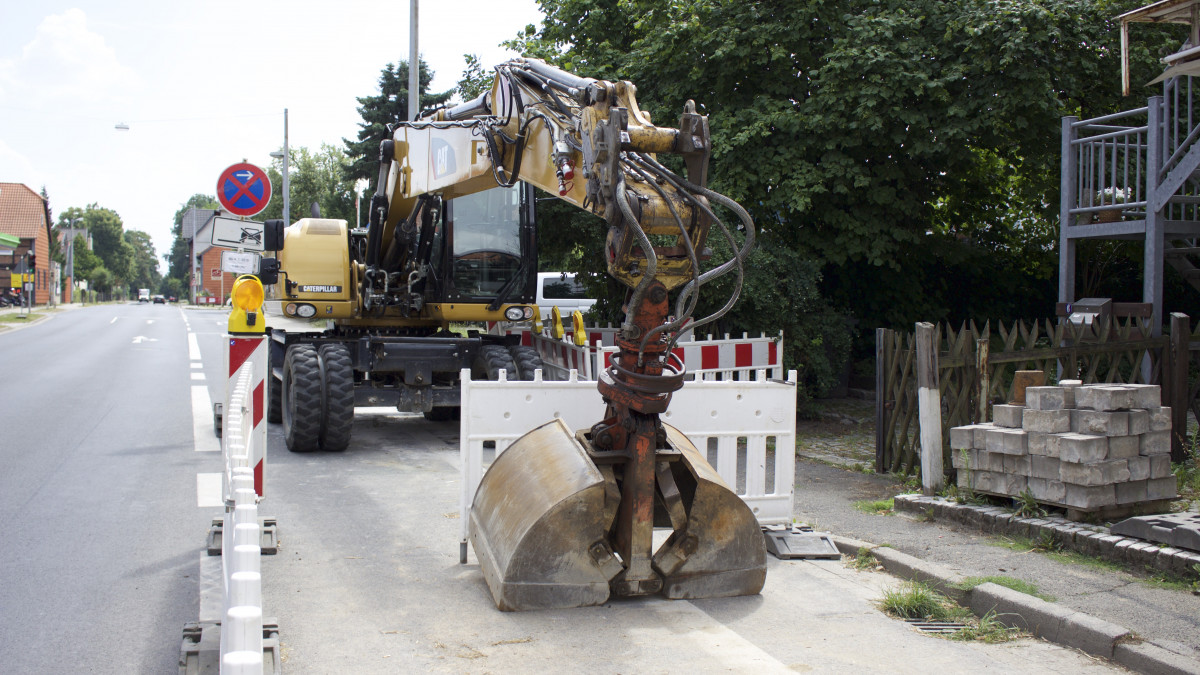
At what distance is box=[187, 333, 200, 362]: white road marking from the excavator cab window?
1367 cm

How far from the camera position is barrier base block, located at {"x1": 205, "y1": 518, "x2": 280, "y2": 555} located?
597 centimetres

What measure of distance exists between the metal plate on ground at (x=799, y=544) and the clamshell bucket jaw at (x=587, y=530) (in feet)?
3.03

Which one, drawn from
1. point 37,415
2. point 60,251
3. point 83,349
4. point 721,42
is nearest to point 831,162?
point 721,42

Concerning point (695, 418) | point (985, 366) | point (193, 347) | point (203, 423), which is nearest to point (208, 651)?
point (695, 418)

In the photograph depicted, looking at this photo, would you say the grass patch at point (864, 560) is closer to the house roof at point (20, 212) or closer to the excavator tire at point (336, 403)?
the excavator tire at point (336, 403)

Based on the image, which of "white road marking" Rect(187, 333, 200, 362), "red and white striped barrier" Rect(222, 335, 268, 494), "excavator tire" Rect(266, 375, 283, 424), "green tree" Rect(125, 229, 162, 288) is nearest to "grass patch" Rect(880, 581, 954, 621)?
"red and white striped barrier" Rect(222, 335, 268, 494)

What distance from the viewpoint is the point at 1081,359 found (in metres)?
9.27

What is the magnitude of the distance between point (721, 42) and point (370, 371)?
684 cm

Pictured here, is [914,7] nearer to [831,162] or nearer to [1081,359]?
[831,162]

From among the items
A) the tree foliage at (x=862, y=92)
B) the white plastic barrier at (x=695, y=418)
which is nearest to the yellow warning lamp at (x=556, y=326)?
the tree foliage at (x=862, y=92)

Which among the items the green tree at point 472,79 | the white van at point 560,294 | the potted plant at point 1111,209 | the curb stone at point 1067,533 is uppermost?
the green tree at point 472,79

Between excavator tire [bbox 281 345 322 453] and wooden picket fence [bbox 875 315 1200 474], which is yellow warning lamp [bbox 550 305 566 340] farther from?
wooden picket fence [bbox 875 315 1200 474]

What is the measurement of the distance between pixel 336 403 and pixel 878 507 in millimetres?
5789

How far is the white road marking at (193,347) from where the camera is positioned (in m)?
23.1
